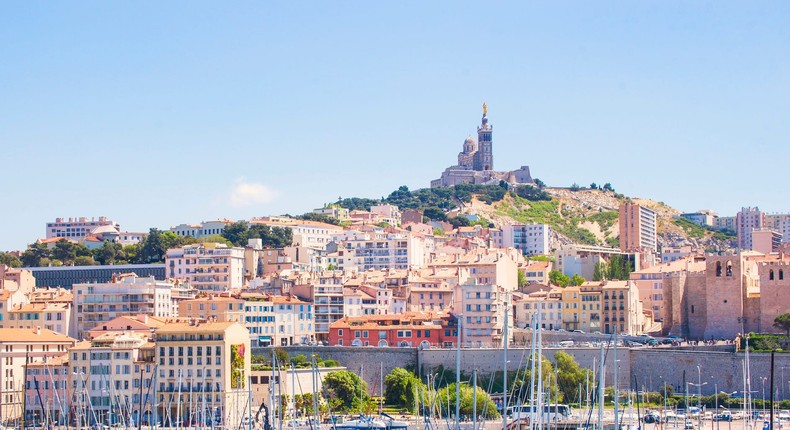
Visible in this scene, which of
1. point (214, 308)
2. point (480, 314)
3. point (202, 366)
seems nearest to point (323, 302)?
point (214, 308)

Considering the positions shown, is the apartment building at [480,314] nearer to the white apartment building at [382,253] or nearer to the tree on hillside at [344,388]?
the tree on hillside at [344,388]

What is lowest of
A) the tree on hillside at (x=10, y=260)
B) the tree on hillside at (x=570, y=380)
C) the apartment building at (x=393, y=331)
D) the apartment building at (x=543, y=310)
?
the tree on hillside at (x=570, y=380)

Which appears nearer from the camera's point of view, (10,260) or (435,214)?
(10,260)

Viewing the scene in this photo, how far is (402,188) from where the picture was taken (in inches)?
7534

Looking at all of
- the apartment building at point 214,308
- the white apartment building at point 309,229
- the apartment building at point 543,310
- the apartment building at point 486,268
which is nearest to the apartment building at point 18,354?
the apartment building at point 214,308

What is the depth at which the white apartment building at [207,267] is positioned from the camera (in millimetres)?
105938

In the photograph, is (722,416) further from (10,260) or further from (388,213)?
(388,213)

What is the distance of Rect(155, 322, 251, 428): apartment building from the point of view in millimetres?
66250

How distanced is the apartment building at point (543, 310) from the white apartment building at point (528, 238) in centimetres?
5468

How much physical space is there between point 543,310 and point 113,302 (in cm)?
2644

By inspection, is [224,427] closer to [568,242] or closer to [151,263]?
A: [151,263]

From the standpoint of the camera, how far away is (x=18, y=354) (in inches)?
2808

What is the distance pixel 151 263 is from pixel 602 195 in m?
90.4

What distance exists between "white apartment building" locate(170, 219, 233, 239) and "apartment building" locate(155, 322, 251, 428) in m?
62.3
